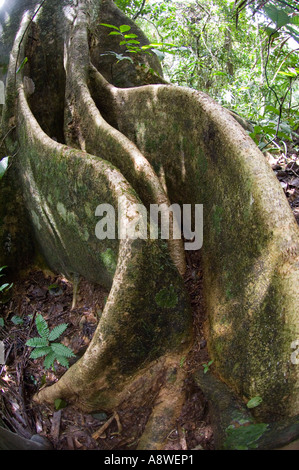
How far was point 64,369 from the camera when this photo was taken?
124 inches

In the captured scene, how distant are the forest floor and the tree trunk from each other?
95mm

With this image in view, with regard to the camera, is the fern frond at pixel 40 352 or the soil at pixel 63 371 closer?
the soil at pixel 63 371

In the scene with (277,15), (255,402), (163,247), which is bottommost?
(255,402)

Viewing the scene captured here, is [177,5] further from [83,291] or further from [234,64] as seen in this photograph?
[83,291]

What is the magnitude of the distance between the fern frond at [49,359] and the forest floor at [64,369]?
20cm

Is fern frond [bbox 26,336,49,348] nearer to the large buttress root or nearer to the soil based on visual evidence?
the soil

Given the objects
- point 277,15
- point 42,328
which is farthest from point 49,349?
point 277,15

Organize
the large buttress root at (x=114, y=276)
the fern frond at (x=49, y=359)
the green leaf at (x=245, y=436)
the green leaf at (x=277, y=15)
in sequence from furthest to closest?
the fern frond at (x=49, y=359) → the large buttress root at (x=114, y=276) → the green leaf at (x=245, y=436) → the green leaf at (x=277, y=15)

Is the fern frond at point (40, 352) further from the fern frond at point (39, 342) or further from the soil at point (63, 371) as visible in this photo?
the soil at point (63, 371)

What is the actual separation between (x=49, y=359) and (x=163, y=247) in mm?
1299

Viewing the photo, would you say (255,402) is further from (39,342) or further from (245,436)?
(39,342)

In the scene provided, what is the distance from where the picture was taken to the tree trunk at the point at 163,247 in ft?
7.39

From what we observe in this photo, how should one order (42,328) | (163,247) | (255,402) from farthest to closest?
1. (42,328)
2. (163,247)
3. (255,402)

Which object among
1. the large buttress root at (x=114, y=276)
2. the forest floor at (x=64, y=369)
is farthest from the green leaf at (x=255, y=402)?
the large buttress root at (x=114, y=276)
